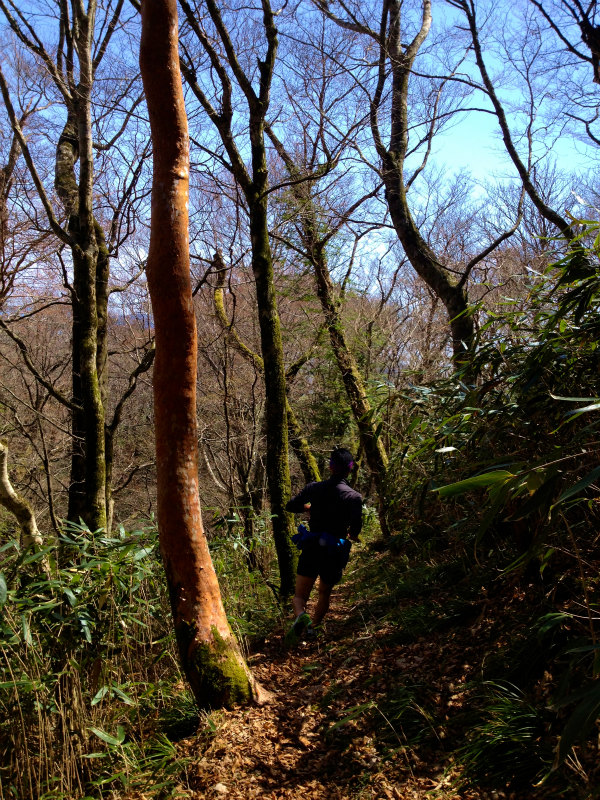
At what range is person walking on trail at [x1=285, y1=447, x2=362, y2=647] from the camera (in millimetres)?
4715

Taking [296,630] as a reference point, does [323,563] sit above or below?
above

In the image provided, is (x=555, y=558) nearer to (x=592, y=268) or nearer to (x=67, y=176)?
(x=592, y=268)

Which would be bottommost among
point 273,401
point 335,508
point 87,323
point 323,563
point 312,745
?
point 312,745

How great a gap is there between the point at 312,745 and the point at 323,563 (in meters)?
1.79

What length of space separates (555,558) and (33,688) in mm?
2907

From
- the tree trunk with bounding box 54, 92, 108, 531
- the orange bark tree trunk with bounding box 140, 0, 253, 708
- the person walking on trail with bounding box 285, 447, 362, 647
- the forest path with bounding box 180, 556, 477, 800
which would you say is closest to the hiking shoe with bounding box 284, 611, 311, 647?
the person walking on trail with bounding box 285, 447, 362, 647

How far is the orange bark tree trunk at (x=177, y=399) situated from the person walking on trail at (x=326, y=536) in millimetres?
1468

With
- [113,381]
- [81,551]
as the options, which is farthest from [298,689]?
[113,381]

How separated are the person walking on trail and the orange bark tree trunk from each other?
1.47 metres

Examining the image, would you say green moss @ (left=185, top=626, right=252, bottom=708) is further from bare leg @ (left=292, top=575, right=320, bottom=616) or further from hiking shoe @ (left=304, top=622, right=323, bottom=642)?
bare leg @ (left=292, top=575, right=320, bottom=616)

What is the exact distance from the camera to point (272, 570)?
7.46 metres

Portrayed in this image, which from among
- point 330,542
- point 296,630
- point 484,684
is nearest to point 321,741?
point 484,684

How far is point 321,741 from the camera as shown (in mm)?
3098

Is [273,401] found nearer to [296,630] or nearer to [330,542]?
[330,542]
